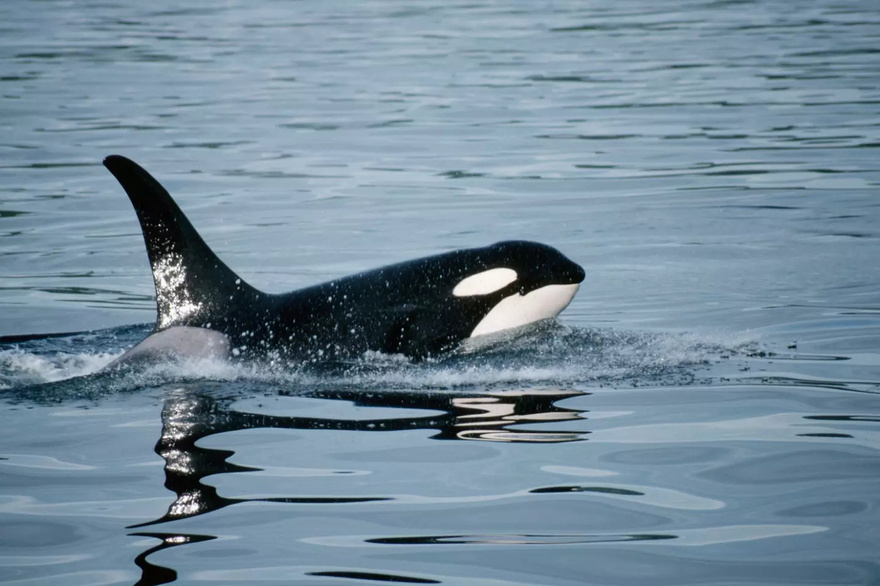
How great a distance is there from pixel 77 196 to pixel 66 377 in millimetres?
9539

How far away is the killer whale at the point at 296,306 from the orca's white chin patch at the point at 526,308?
0.04 ft

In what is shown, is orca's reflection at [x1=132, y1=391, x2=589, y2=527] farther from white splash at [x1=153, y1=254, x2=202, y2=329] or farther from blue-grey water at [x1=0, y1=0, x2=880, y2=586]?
white splash at [x1=153, y1=254, x2=202, y2=329]

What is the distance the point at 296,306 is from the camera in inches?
375

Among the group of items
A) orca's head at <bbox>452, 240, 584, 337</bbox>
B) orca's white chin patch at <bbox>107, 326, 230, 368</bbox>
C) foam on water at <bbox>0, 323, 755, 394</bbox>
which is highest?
orca's head at <bbox>452, 240, 584, 337</bbox>

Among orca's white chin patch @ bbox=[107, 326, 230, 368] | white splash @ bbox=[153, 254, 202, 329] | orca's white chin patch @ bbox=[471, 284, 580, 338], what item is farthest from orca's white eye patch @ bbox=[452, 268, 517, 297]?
white splash @ bbox=[153, 254, 202, 329]

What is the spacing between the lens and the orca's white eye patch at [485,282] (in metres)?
9.81

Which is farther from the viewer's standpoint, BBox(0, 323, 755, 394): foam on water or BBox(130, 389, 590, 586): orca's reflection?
BBox(0, 323, 755, 394): foam on water

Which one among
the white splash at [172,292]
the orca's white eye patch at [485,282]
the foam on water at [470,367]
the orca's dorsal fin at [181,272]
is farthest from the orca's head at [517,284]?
the white splash at [172,292]

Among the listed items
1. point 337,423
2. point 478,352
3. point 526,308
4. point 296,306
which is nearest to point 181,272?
point 296,306

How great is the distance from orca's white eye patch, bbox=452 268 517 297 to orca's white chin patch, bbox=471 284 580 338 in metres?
0.12

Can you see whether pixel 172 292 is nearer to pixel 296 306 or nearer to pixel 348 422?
pixel 296 306

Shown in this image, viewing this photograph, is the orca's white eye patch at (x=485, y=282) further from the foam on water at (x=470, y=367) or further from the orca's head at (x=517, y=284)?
the foam on water at (x=470, y=367)

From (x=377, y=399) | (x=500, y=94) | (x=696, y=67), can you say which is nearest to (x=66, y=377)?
(x=377, y=399)

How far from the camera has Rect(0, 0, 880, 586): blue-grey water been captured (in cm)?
605
